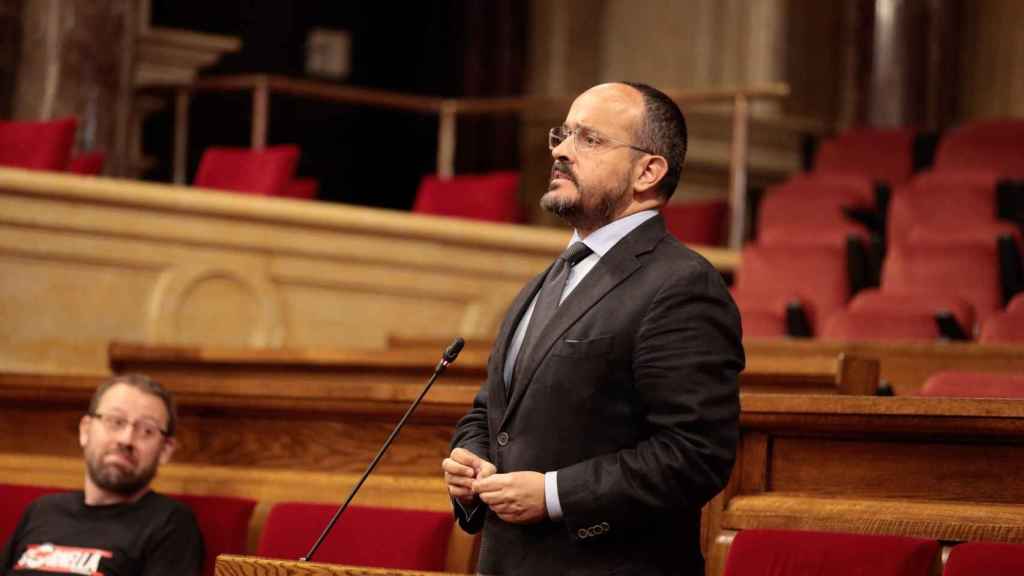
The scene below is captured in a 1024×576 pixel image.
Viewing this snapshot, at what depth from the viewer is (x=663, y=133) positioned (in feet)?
2.92

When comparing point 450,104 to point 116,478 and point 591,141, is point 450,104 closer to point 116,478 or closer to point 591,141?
point 116,478

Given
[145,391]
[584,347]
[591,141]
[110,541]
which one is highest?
[591,141]

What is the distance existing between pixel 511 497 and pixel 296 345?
1554 mm

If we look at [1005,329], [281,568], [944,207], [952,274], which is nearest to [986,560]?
[281,568]

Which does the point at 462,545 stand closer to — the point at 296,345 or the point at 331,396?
the point at 331,396

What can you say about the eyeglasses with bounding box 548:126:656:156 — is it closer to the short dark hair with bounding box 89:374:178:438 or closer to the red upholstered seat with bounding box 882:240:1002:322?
the short dark hair with bounding box 89:374:178:438

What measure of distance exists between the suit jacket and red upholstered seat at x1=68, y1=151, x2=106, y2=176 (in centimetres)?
192

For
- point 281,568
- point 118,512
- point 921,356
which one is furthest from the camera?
point 921,356

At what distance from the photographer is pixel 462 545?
122 cm

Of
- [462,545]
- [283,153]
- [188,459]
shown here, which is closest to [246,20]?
[283,153]

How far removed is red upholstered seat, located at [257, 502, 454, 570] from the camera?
45.9 inches

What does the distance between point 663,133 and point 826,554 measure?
0.27 m

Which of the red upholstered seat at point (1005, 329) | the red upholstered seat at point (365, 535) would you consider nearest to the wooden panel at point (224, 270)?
the red upholstered seat at point (1005, 329)

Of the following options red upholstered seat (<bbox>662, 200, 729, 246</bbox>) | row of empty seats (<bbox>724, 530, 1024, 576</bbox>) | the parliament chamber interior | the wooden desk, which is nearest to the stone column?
the parliament chamber interior
